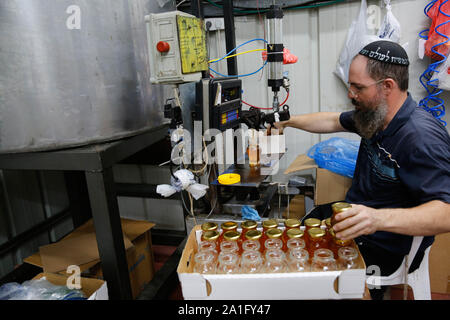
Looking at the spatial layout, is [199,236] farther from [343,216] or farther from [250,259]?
[343,216]

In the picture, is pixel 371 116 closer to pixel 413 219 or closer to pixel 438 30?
pixel 413 219

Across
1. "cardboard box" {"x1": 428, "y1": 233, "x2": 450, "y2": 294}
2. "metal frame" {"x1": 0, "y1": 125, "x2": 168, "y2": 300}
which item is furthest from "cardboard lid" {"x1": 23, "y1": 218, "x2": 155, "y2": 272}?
"cardboard box" {"x1": 428, "y1": 233, "x2": 450, "y2": 294}

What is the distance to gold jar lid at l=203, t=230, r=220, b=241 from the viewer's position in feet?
3.08

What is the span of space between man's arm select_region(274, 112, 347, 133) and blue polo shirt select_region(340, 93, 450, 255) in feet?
1.27

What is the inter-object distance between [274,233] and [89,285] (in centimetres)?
84

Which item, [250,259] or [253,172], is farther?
[253,172]

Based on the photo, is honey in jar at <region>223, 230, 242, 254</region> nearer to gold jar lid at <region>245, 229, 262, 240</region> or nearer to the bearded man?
gold jar lid at <region>245, 229, 262, 240</region>

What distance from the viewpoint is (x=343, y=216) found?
0.86 meters

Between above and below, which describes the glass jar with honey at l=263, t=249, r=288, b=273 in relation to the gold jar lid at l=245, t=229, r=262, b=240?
below

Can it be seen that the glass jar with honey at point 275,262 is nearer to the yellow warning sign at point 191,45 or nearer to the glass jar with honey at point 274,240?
the glass jar with honey at point 274,240

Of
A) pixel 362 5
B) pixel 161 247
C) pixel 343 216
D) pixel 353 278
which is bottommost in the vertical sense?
pixel 161 247

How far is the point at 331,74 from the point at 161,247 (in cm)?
185

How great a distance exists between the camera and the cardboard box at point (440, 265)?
1692 millimetres
